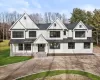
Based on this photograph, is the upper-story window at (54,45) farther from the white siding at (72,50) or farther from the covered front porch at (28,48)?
the covered front porch at (28,48)

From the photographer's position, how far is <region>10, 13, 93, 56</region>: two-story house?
125 ft

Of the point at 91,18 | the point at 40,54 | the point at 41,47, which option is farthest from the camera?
the point at 91,18

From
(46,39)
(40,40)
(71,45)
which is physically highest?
(46,39)

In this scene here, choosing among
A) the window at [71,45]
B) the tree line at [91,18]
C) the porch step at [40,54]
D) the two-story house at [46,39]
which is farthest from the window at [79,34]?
the tree line at [91,18]

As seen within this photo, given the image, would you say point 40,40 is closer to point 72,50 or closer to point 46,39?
point 46,39

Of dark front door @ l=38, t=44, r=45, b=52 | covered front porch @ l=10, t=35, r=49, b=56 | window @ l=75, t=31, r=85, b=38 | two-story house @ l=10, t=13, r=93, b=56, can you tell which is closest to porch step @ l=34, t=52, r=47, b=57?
two-story house @ l=10, t=13, r=93, b=56

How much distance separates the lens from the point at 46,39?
39.5 m

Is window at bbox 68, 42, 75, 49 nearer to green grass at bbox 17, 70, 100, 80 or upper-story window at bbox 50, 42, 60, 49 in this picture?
upper-story window at bbox 50, 42, 60, 49

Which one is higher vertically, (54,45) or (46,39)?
(46,39)

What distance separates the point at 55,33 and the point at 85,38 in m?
7.13

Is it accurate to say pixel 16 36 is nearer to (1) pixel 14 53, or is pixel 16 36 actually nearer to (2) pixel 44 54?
(1) pixel 14 53

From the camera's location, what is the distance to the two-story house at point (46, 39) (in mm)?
38219

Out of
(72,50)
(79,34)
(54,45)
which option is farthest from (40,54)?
(79,34)

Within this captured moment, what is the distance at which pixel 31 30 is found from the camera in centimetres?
3925
